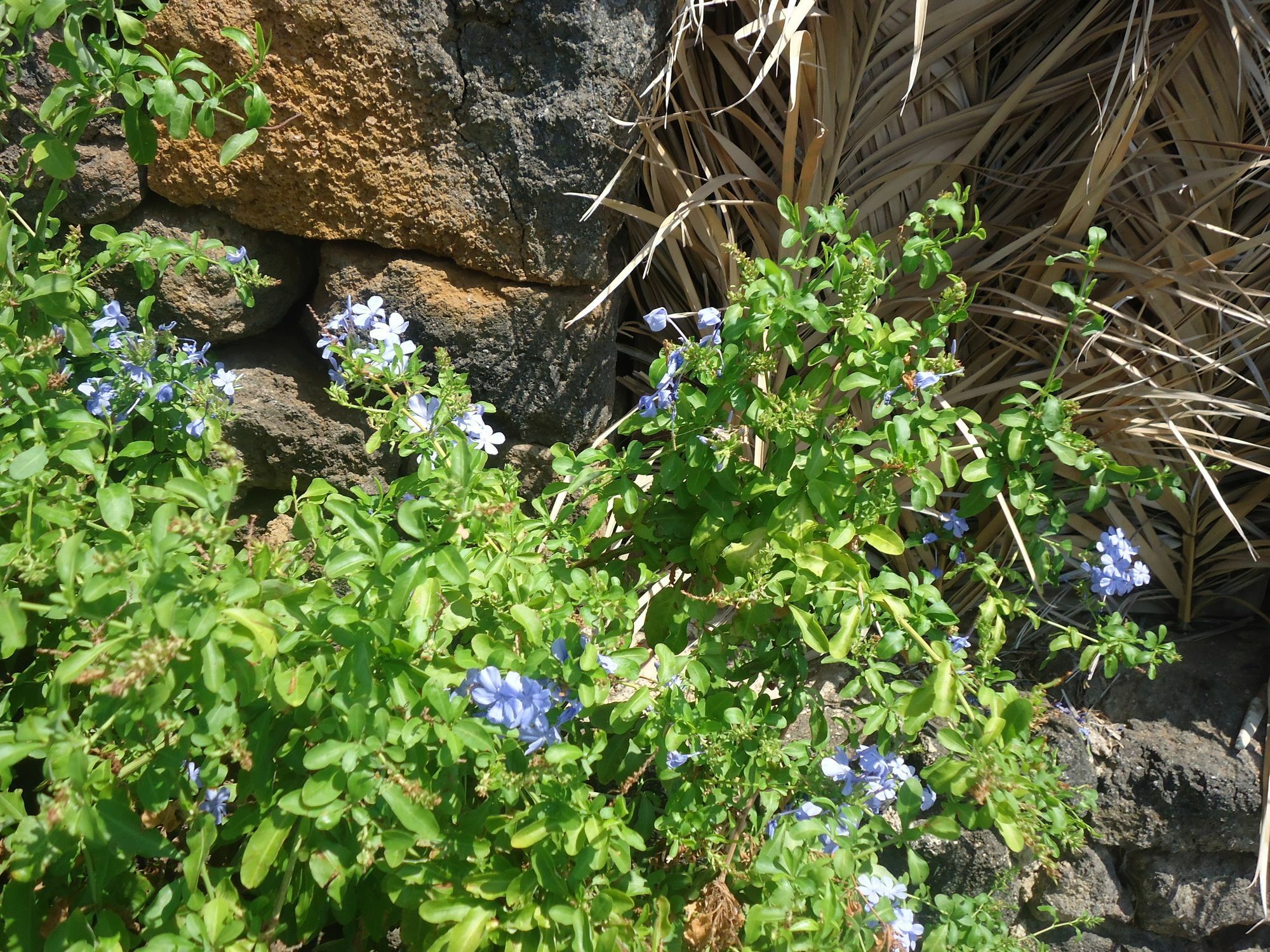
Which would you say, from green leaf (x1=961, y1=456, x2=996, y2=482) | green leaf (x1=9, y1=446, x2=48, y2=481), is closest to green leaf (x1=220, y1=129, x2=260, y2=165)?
green leaf (x1=9, y1=446, x2=48, y2=481)

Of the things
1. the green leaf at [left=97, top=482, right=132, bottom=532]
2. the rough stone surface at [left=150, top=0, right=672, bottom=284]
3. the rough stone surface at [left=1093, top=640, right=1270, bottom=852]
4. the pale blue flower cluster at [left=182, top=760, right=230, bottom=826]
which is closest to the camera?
the green leaf at [left=97, top=482, right=132, bottom=532]

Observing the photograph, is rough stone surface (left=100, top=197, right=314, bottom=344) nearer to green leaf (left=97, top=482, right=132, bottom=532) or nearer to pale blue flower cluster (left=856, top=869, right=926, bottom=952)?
green leaf (left=97, top=482, right=132, bottom=532)

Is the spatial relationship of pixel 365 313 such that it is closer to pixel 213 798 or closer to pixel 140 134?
pixel 140 134

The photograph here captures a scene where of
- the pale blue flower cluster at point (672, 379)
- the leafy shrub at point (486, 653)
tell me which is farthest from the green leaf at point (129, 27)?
the pale blue flower cluster at point (672, 379)

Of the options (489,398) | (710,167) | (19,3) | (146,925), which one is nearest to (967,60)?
(710,167)

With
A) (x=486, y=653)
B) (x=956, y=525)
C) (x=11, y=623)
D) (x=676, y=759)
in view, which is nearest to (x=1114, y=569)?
(x=956, y=525)

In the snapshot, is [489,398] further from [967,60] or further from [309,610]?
[967,60]
